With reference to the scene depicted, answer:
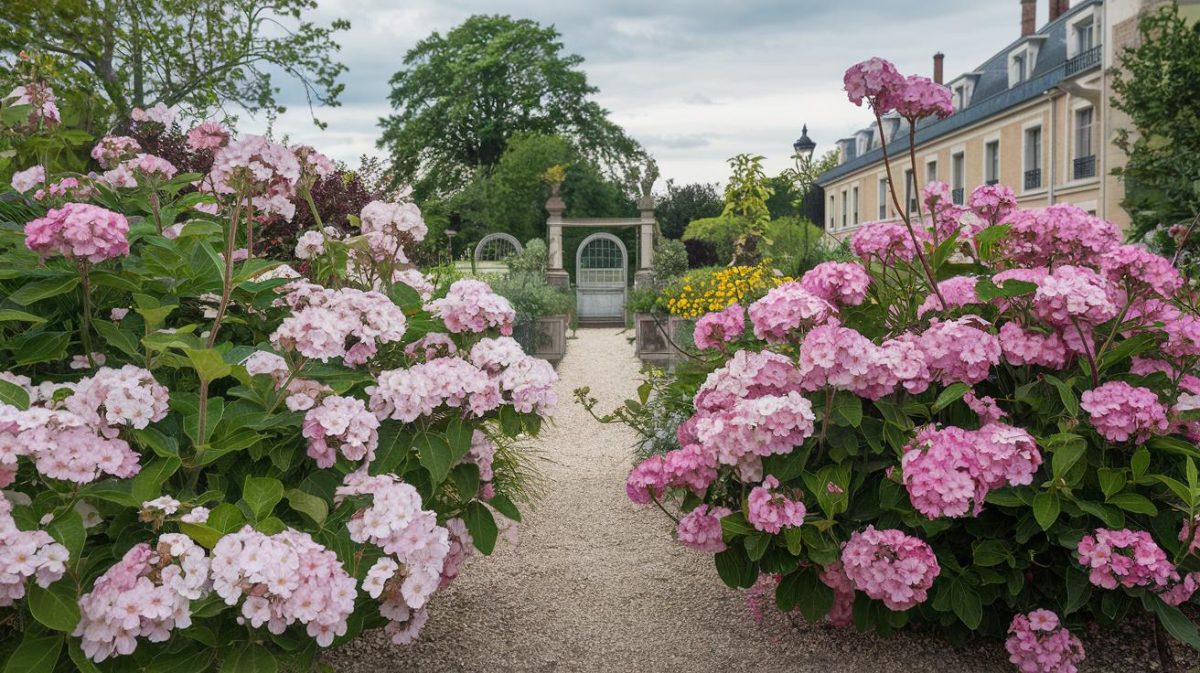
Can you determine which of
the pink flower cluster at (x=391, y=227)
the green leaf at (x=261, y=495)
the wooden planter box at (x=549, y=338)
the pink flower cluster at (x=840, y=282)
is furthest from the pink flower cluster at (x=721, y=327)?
the wooden planter box at (x=549, y=338)

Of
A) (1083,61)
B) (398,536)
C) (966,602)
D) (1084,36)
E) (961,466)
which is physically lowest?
(966,602)

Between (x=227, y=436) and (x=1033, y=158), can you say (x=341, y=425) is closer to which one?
(x=227, y=436)

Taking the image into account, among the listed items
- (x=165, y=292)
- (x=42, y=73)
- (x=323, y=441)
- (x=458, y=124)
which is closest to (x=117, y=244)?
(x=165, y=292)

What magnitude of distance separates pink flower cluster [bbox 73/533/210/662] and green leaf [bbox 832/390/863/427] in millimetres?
1756

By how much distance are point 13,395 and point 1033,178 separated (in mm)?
22913

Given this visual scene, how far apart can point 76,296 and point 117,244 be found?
24.3 inches

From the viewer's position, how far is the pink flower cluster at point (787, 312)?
9.39 feet

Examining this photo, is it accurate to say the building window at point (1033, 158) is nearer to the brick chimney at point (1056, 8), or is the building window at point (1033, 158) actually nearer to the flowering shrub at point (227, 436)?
the brick chimney at point (1056, 8)

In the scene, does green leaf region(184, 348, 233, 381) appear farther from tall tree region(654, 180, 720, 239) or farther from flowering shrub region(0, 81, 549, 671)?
tall tree region(654, 180, 720, 239)

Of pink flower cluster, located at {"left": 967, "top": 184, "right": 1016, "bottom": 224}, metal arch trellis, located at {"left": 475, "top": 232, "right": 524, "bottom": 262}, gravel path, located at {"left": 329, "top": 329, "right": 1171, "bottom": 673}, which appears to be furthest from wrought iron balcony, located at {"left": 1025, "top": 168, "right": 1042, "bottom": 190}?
pink flower cluster, located at {"left": 967, "top": 184, "right": 1016, "bottom": 224}

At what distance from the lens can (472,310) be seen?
2834 millimetres

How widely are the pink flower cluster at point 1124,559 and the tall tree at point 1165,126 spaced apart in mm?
8785

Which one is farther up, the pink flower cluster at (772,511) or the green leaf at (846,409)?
the green leaf at (846,409)

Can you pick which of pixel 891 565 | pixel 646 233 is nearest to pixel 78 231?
pixel 891 565
